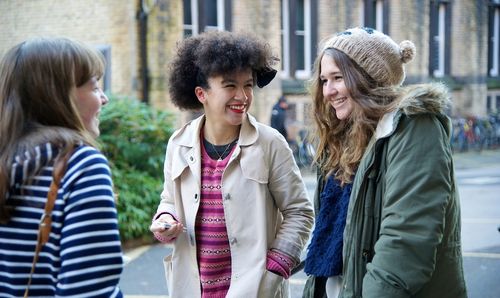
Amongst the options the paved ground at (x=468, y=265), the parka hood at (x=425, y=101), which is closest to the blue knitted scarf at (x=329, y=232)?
the parka hood at (x=425, y=101)

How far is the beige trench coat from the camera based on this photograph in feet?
7.89

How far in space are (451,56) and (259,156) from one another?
1988cm

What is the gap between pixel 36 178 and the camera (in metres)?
1.61

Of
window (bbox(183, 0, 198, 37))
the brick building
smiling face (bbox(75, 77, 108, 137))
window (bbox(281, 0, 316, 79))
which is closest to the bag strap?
smiling face (bbox(75, 77, 108, 137))

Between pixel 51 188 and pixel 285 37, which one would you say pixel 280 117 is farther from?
pixel 51 188

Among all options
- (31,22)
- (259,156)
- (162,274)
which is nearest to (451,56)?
(31,22)

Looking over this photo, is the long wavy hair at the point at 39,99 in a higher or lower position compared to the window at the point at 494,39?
lower

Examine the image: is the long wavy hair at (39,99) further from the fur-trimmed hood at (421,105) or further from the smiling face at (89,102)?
the fur-trimmed hood at (421,105)

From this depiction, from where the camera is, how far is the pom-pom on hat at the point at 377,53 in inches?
86.1

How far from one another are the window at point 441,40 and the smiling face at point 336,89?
1877cm

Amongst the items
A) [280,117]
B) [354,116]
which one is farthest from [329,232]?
[280,117]

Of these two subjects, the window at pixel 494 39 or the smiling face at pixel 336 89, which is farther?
the window at pixel 494 39

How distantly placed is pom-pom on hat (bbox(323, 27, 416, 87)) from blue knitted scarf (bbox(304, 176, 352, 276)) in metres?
0.46

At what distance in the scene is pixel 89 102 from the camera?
70.5 inches
